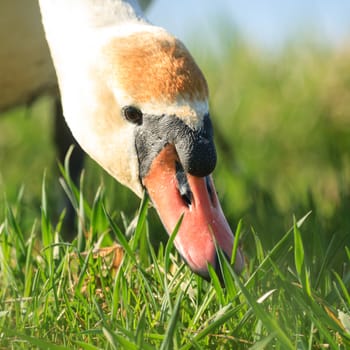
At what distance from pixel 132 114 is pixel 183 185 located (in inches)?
10.3

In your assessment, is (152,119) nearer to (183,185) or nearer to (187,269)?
(183,185)

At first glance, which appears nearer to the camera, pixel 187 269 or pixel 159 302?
pixel 159 302

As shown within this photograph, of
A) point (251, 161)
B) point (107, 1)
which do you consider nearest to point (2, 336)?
point (107, 1)

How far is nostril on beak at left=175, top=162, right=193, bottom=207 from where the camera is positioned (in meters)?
2.58

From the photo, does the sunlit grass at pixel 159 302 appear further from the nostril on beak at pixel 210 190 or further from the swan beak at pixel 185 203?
the nostril on beak at pixel 210 190

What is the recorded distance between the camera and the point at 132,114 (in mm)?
2643

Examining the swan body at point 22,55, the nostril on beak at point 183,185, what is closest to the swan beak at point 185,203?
the nostril on beak at point 183,185

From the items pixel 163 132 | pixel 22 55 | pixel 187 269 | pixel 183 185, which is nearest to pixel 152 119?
pixel 163 132

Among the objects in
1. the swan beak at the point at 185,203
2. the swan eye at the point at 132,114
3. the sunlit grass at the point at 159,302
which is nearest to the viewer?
the sunlit grass at the point at 159,302

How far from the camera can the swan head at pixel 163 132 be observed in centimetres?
Answer: 250

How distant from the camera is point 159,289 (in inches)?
96.9

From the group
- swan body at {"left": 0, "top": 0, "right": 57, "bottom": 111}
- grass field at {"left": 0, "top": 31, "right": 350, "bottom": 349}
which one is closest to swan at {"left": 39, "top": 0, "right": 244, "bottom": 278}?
grass field at {"left": 0, "top": 31, "right": 350, "bottom": 349}

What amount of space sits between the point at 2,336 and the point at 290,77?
3.65 m

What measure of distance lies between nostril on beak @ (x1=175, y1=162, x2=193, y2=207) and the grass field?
5.0 inches
